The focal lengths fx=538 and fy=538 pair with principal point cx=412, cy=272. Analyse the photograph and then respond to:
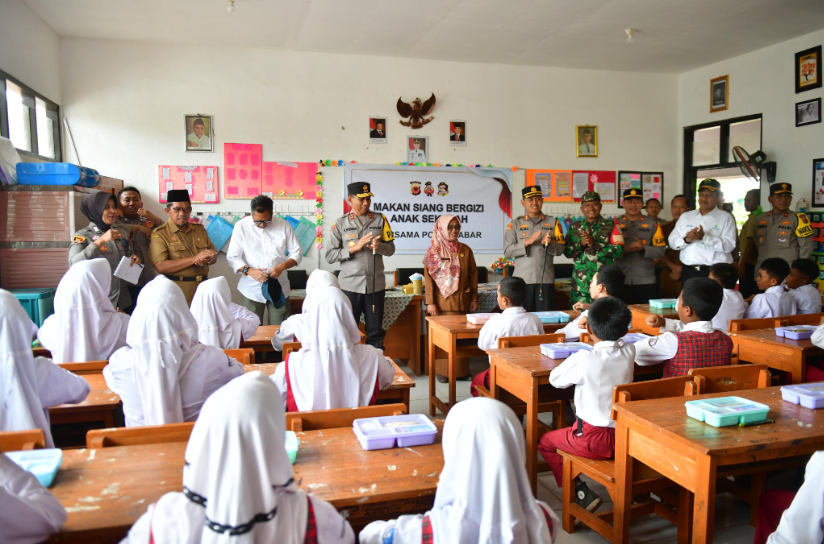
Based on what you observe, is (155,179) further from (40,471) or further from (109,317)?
(40,471)

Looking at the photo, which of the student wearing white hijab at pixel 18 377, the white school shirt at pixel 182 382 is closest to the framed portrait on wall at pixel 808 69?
the white school shirt at pixel 182 382

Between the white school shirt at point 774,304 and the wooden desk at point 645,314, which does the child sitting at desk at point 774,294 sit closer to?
the white school shirt at point 774,304

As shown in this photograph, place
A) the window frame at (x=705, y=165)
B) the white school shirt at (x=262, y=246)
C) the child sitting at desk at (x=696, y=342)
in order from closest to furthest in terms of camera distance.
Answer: the child sitting at desk at (x=696, y=342) < the white school shirt at (x=262, y=246) < the window frame at (x=705, y=165)

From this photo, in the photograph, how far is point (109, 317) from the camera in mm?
2873

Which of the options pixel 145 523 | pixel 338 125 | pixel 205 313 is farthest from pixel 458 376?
pixel 145 523

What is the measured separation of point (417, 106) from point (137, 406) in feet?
16.8

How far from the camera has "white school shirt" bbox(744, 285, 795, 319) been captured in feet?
13.4

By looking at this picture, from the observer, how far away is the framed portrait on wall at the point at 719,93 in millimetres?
6703

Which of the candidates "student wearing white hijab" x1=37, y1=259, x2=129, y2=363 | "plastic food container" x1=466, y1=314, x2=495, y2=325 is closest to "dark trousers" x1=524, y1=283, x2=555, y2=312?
"plastic food container" x1=466, y1=314, x2=495, y2=325

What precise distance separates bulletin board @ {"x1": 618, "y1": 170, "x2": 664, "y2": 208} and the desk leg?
6.01 m

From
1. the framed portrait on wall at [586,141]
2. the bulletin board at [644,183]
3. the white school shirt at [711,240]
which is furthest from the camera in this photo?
the bulletin board at [644,183]

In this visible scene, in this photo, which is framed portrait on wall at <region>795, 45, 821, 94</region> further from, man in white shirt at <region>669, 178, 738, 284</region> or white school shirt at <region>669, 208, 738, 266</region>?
white school shirt at <region>669, 208, 738, 266</region>

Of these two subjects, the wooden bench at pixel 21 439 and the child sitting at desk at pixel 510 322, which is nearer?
the wooden bench at pixel 21 439

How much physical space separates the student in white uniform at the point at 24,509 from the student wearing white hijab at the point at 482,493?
705mm
